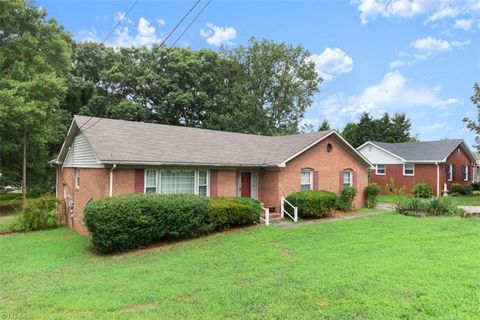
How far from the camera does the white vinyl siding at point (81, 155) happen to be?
13.8 m

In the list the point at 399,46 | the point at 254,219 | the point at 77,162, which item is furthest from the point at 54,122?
the point at 399,46

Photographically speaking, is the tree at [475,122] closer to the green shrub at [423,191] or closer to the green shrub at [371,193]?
the green shrub at [423,191]

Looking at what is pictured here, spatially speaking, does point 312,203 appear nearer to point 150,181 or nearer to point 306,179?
point 306,179

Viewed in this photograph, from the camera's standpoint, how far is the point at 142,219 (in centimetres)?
1102

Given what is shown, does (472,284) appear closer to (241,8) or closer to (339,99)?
(241,8)

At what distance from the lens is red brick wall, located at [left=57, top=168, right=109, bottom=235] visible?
42.2ft

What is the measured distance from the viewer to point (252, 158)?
17.4m

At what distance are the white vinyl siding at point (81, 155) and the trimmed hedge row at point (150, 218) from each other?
2.77 m

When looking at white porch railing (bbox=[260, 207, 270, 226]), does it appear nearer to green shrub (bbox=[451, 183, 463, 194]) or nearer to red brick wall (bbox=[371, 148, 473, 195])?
red brick wall (bbox=[371, 148, 473, 195])

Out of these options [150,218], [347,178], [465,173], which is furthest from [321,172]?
[465,173]

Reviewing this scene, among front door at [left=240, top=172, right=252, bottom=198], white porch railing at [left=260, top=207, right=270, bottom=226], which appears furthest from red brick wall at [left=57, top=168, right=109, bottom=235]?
front door at [left=240, top=172, right=252, bottom=198]

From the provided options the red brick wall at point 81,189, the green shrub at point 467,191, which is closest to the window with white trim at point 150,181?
the red brick wall at point 81,189

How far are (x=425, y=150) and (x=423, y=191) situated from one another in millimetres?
4859

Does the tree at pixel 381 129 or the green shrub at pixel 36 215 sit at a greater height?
the tree at pixel 381 129
